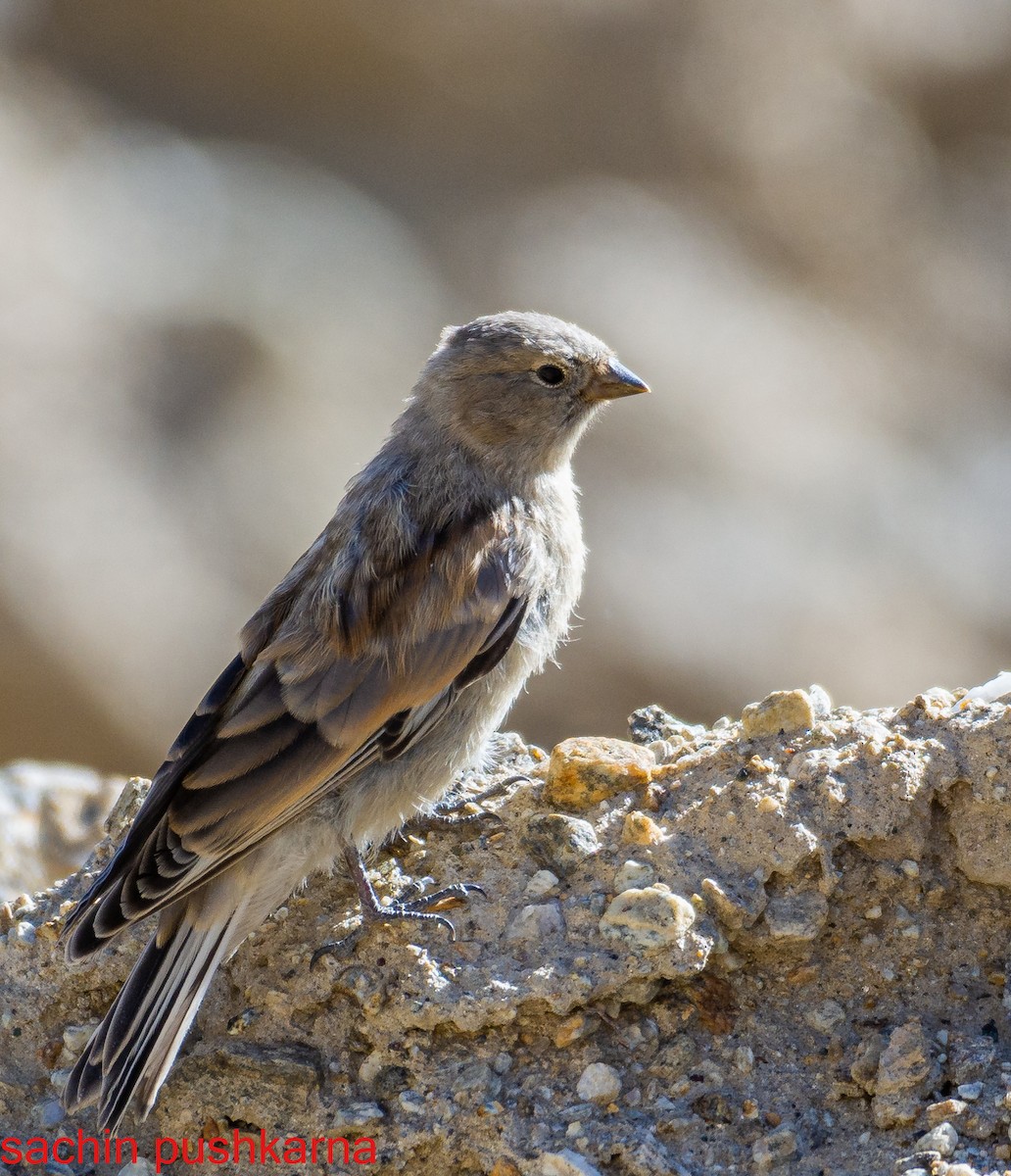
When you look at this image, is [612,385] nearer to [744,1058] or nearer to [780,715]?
[780,715]

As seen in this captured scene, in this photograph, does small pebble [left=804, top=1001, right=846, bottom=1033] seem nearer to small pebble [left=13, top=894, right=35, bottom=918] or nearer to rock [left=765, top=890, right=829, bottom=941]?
rock [left=765, top=890, right=829, bottom=941]

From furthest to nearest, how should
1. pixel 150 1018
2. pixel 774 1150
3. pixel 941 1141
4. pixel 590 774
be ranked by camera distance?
pixel 590 774 → pixel 150 1018 → pixel 774 1150 → pixel 941 1141

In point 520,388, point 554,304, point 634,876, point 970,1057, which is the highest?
point 554,304

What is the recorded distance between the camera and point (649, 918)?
144 inches

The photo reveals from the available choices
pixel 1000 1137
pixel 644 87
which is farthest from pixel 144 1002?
pixel 644 87

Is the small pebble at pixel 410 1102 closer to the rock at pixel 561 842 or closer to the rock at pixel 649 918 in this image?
the rock at pixel 649 918

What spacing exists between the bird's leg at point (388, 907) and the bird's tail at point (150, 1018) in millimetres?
292

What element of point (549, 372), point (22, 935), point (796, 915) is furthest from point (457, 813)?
point (549, 372)

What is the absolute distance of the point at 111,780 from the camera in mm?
6301

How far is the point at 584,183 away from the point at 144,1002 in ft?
47.6

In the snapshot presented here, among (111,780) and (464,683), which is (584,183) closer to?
(111,780)

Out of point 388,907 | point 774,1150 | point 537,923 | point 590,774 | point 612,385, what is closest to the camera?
point 774,1150

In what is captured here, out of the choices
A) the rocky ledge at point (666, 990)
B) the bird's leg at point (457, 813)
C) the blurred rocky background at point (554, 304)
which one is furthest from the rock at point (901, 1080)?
the blurred rocky background at point (554, 304)

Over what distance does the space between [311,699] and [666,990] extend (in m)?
1.34
